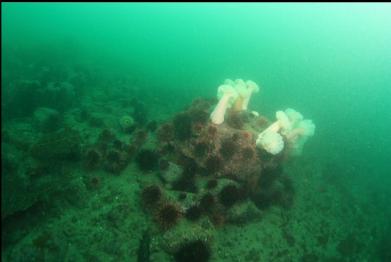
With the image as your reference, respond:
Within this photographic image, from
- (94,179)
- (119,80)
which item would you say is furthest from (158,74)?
(94,179)

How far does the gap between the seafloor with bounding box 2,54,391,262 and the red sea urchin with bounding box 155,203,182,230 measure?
3cm

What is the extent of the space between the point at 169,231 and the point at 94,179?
2895 millimetres

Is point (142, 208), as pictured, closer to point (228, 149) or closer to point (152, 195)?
point (152, 195)

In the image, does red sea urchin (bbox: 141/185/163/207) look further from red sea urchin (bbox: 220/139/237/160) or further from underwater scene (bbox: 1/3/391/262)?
red sea urchin (bbox: 220/139/237/160)

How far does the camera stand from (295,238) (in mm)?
9102

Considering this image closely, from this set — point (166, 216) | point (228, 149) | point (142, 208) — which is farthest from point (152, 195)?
point (228, 149)

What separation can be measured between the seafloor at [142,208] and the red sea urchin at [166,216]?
1.0 inches

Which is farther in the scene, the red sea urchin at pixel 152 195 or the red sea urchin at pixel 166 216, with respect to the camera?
the red sea urchin at pixel 152 195

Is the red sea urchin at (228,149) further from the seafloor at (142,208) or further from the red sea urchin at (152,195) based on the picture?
the red sea urchin at (152,195)

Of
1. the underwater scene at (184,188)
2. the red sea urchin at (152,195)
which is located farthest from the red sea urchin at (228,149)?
the red sea urchin at (152,195)

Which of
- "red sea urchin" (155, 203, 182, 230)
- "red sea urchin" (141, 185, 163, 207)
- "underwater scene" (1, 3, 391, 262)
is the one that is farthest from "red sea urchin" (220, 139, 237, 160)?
"red sea urchin" (155, 203, 182, 230)

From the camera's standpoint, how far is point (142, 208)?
27.3ft

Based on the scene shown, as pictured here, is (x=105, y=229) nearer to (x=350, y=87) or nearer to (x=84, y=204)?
(x=84, y=204)

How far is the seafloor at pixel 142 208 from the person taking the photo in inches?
291
